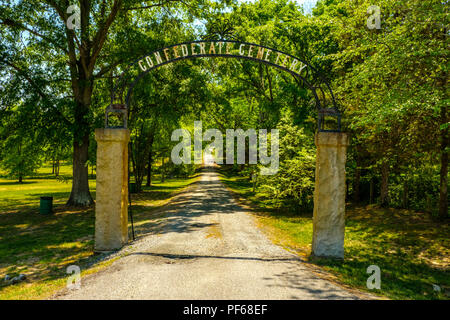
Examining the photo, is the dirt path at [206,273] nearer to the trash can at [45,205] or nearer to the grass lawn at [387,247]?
the grass lawn at [387,247]

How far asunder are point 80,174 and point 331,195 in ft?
46.0

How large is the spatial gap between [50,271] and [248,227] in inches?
266

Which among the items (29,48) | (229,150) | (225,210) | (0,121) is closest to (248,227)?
(225,210)

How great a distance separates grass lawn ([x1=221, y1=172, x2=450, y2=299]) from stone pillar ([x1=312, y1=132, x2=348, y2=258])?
1.36 ft

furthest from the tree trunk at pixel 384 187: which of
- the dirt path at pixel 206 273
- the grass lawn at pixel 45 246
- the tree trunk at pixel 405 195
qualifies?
the grass lawn at pixel 45 246

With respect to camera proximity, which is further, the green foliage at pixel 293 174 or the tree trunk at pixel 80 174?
the tree trunk at pixel 80 174

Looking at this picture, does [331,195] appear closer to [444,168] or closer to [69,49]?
[444,168]

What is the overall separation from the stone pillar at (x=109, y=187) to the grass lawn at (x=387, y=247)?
507cm

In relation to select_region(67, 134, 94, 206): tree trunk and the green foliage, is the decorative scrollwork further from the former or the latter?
select_region(67, 134, 94, 206): tree trunk

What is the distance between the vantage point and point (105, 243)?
795cm

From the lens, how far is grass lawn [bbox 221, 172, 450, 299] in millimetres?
6895

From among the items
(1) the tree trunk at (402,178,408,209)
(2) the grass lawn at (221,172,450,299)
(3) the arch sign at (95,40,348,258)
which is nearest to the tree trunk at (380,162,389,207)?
(2) the grass lawn at (221,172,450,299)

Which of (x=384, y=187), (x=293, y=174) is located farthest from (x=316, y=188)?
(x=384, y=187)

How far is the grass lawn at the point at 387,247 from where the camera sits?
6895 mm
